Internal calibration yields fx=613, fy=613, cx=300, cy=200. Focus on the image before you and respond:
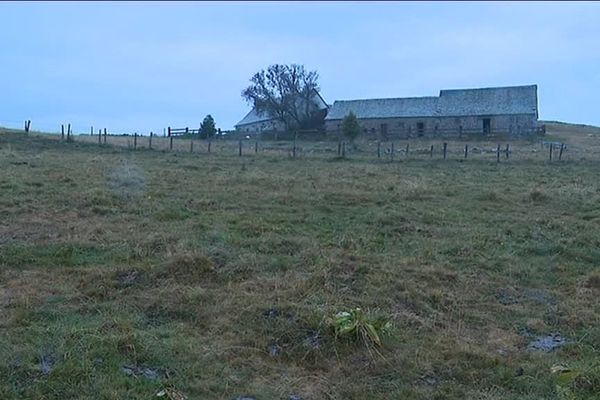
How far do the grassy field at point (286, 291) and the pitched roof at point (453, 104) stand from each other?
4116cm

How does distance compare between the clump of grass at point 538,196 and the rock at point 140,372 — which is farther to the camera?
the clump of grass at point 538,196

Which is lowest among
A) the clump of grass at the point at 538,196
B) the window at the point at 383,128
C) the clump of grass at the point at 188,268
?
the clump of grass at the point at 188,268

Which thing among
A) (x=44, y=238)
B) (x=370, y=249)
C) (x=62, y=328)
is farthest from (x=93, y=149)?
(x=62, y=328)

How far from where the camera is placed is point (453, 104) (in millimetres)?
56500

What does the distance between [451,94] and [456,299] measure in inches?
2074

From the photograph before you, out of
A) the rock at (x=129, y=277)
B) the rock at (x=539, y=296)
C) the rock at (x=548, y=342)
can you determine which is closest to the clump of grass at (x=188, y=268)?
the rock at (x=129, y=277)

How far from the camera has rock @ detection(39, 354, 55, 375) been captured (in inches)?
215

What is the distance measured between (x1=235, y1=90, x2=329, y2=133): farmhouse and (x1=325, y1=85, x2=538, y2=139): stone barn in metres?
2.26

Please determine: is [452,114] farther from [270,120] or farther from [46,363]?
[46,363]

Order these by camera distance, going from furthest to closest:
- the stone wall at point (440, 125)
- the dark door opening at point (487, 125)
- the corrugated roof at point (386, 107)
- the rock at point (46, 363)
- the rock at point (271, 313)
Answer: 1. the corrugated roof at point (386, 107)
2. the dark door opening at point (487, 125)
3. the stone wall at point (440, 125)
4. the rock at point (271, 313)
5. the rock at point (46, 363)

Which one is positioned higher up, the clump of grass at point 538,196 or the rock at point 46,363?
the clump of grass at point 538,196

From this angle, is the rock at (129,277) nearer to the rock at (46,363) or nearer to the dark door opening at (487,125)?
the rock at (46,363)

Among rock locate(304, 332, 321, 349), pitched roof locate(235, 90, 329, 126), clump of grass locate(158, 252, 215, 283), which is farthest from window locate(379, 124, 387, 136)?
rock locate(304, 332, 321, 349)

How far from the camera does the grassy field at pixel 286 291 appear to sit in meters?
5.62
